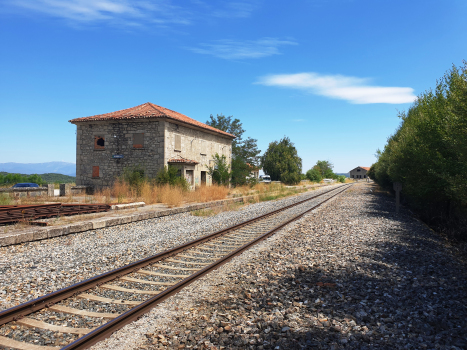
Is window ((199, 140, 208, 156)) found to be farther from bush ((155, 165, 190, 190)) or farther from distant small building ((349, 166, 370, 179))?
distant small building ((349, 166, 370, 179))

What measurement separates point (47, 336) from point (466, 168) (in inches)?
491

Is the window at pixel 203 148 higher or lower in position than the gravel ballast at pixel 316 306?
higher

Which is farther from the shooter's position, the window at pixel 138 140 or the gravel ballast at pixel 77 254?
the window at pixel 138 140

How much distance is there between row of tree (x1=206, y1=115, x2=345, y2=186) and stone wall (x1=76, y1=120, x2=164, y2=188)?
6938 mm

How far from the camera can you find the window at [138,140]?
2281 centimetres

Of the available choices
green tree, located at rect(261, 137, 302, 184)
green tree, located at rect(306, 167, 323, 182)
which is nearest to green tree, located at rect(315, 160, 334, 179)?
green tree, located at rect(306, 167, 323, 182)

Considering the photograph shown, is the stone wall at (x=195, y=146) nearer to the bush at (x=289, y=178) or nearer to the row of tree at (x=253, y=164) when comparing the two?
the row of tree at (x=253, y=164)

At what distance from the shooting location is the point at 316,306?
13.8ft

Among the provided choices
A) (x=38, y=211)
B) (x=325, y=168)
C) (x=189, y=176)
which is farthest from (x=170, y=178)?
(x=325, y=168)

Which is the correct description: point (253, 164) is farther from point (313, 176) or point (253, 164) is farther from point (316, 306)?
point (316, 306)

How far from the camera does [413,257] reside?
6738 mm

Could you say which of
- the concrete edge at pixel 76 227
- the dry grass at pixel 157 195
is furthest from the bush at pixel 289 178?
the concrete edge at pixel 76 227

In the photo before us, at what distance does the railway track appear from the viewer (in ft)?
11.3

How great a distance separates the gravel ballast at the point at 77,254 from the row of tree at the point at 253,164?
1734 cm
